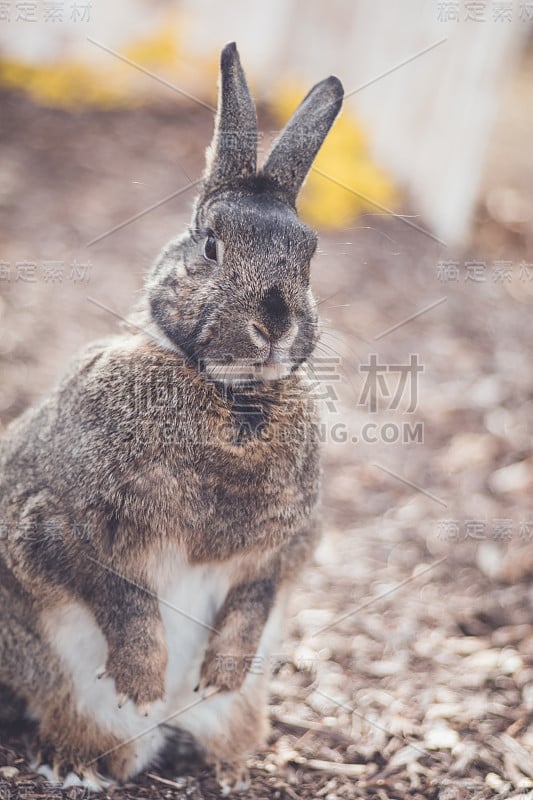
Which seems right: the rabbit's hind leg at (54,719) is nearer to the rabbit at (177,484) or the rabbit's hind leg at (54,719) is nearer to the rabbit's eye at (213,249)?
the rabbit at (177,484)

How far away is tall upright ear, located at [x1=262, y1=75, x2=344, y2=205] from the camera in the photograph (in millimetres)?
3486

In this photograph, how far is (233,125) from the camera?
3.40 metres

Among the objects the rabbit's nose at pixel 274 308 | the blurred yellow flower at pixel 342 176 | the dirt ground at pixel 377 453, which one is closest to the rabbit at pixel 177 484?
the rabbit's nose at pixel 274 308

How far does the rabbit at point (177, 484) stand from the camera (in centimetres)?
323

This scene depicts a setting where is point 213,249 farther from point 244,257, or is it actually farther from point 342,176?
point 342,176

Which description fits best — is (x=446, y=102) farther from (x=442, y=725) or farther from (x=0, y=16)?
(x=442, y=725)

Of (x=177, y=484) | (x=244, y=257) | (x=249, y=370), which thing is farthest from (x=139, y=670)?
(x=244, y=257)

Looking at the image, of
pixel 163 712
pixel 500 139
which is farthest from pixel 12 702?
pixel 500 139

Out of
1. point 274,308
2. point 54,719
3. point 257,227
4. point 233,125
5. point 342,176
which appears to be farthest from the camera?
point 342,176

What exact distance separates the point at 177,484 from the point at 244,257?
80cm

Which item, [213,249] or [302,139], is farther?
[302,139]

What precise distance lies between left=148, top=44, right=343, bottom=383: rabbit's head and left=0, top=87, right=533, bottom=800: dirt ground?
0.39 meters

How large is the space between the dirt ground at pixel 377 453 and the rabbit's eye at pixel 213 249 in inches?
21.4

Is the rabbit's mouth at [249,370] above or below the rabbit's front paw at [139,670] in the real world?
above
